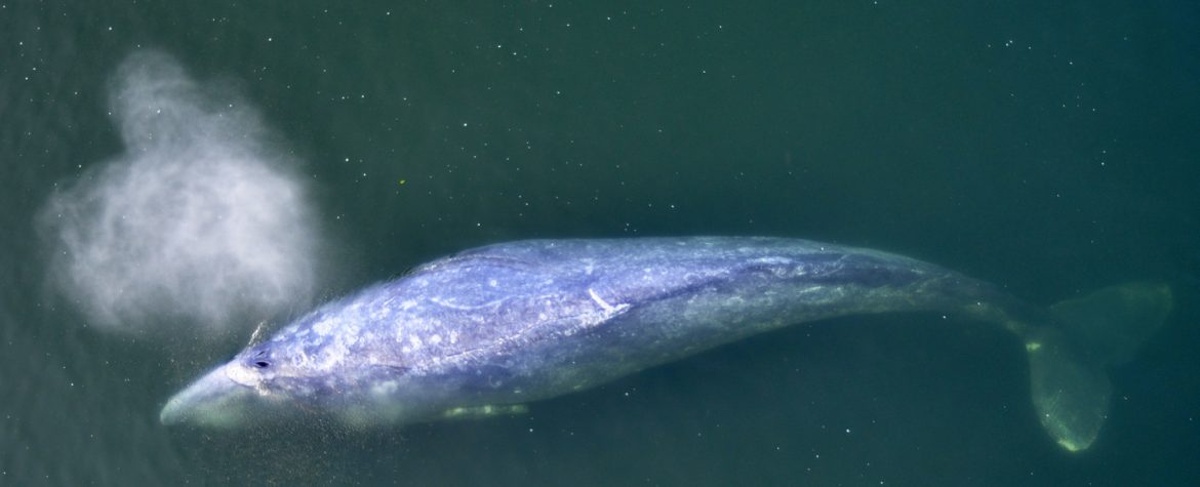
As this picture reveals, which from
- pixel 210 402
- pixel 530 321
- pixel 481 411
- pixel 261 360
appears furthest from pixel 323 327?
pixel 530 321

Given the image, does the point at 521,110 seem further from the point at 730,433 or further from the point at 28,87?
the point at 28,87

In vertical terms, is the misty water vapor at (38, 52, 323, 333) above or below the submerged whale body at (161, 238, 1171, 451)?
above

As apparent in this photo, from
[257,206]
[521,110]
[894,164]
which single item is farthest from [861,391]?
[257,206]

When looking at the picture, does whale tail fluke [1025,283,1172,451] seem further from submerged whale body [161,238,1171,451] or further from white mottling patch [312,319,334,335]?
white mottling patch [312,319,334,335]

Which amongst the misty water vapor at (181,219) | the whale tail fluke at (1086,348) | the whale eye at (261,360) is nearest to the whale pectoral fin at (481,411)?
the whale eye at (261,360)

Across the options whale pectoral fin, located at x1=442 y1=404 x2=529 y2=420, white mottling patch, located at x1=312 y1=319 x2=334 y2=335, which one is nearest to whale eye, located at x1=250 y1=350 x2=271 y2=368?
white mottling patch, located at x1=312 y1=319 x2=334 y2=335

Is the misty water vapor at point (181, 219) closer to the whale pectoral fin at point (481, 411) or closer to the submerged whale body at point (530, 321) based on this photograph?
the submerged whale body at point (530, 321)
